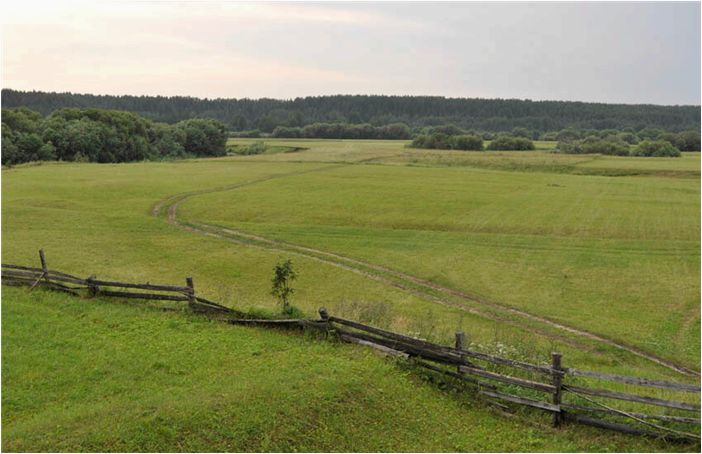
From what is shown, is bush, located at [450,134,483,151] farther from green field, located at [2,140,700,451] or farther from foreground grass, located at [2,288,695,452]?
foreground grass, located at [2,288,695,452]

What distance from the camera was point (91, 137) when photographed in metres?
115

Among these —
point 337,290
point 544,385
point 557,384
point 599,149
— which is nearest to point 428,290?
point 337,290

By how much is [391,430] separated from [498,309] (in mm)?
17759

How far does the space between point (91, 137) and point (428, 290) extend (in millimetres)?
101164

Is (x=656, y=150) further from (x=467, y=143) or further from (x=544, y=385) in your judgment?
(x=544, y=385)

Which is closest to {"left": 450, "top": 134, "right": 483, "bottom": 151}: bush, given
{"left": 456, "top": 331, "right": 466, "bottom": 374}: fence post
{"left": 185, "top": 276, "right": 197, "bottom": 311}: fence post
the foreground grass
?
{"left": 185, "top": 276, "right": 197, "bottom": 311}: fence post

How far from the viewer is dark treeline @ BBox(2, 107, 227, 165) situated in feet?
352

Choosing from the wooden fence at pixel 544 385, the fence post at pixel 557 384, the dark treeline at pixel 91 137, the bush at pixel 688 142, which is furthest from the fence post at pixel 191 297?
the bush at pixel 688 142

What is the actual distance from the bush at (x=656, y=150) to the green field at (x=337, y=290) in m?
57.8

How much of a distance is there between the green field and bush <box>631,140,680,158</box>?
57750 millimetres

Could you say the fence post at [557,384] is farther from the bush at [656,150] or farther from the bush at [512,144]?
the bush at [512,144]

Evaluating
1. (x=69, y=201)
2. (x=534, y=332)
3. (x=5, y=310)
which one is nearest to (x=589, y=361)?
(x=534, y=332)

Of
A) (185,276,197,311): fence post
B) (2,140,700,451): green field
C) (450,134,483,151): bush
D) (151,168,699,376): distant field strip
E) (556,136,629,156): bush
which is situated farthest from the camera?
(450,134,483,151): bush

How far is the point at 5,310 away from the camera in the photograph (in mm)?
21062
